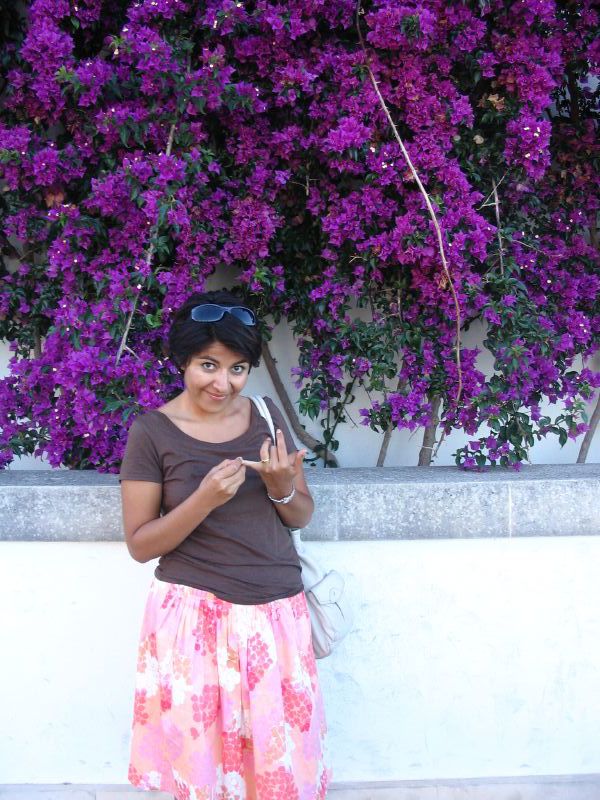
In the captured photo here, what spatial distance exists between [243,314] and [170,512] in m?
0.53

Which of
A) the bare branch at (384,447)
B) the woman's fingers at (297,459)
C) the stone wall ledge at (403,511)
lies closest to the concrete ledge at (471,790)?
the stone wall ledge at (403,511)

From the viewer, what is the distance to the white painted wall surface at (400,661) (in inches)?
112

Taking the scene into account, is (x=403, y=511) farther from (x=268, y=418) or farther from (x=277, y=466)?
(x=277, y=466)

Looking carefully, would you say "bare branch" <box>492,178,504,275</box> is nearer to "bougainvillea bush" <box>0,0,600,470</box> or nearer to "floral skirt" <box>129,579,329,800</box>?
"bougainvillea bush" <box>0,0,600,470</box>

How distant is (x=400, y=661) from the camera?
289 cm

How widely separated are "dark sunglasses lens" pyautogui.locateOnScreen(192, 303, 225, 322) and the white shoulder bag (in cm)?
33

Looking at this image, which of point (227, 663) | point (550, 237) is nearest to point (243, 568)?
point (227, 663)

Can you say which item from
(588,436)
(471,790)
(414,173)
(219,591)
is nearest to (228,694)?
(219,591)

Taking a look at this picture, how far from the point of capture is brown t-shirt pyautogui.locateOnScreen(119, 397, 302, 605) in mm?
2162

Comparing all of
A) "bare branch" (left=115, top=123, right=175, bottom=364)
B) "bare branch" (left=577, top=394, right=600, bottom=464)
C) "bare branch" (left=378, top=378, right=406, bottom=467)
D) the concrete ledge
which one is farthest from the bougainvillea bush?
the concrete ledge

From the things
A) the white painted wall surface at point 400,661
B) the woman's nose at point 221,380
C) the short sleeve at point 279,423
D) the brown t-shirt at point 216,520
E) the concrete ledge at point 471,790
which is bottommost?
the concrete ledge at point 471,790

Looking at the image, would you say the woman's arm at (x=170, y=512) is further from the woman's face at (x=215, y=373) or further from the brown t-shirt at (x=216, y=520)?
the woman's face at (x=215, y=373)

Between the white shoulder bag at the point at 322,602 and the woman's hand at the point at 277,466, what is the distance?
0.85ft

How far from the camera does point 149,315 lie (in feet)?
9.23
